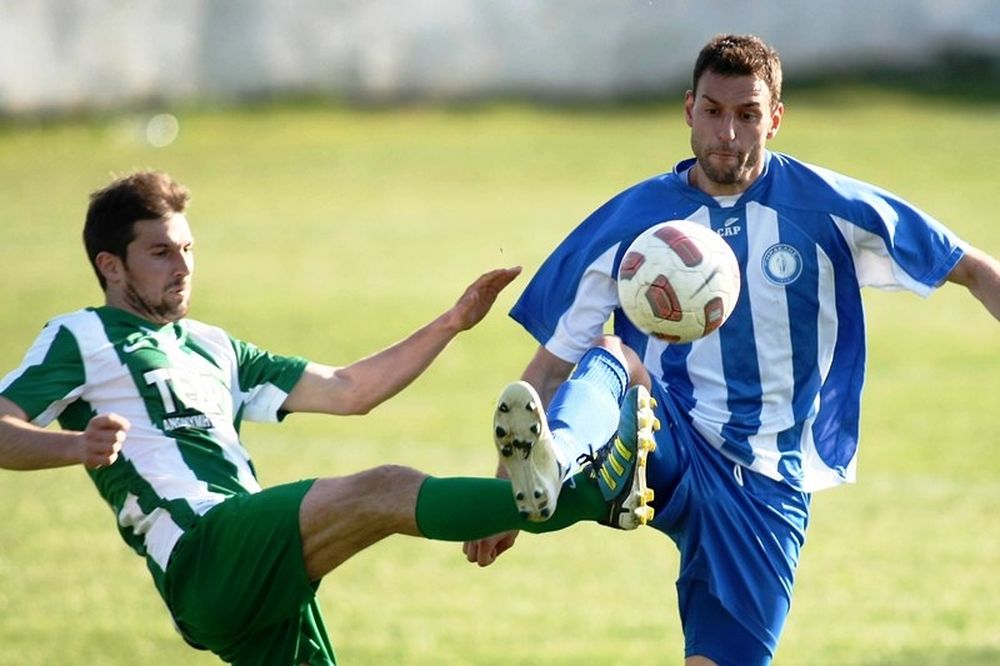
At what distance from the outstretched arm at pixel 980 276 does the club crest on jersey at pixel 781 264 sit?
578mm

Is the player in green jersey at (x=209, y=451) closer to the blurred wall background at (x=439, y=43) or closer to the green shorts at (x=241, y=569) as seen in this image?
the green shorts at (x=241, y=569)

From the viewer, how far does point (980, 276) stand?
659 cm

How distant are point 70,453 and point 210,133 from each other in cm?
2768

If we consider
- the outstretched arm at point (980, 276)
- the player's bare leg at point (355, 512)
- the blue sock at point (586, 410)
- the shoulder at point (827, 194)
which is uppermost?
the shoulder at point (827, 194)

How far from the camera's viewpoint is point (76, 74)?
33844 millimetres

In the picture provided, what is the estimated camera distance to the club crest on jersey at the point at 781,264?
22.0 feet

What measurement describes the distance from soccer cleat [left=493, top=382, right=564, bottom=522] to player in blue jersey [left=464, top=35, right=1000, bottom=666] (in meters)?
0.81

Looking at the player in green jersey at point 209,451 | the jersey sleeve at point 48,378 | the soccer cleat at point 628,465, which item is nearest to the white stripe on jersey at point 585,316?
the player in green jersey at point 209,451

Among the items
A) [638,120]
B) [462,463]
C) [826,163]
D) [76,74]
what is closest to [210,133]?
[76,74]

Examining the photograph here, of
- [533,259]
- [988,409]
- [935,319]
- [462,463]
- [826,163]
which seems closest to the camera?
[462,463]

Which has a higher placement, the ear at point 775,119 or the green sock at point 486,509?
the ear at point 775,119

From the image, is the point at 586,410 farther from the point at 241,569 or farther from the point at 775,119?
the point at 775,119

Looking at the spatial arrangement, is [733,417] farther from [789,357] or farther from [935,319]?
[935,319]

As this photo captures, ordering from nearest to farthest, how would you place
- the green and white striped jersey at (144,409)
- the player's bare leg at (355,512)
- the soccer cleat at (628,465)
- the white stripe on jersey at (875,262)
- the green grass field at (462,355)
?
1. the soccer cleat at (628,465)
2. the player's bare leg at (355,512)
3. the green and white striped jersey at (144,409)
4. the white stripe on jersey at (875,262)
5. the green grass field at (462,355)
